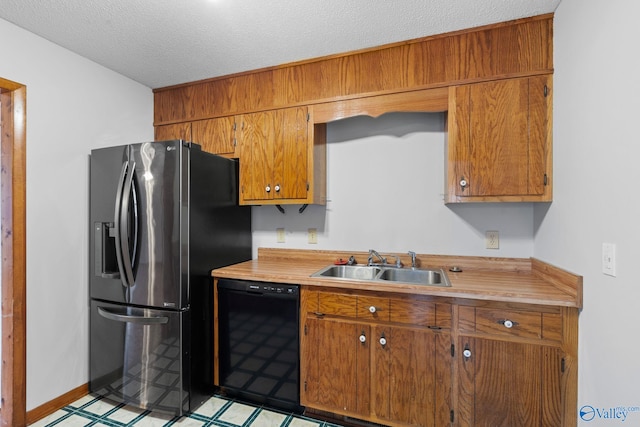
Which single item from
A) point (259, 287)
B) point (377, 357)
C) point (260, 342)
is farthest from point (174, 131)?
point (377, 357)

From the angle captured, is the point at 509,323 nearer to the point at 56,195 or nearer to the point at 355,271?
the point at 355,271

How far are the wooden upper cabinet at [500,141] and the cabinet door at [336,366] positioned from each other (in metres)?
1.08

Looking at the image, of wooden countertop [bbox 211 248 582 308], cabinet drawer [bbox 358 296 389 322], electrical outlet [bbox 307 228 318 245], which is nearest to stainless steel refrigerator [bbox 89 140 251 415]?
wooden countertop [bbox 211 248 582 308]

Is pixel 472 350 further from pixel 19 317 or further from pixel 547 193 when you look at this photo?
pixel 19 317

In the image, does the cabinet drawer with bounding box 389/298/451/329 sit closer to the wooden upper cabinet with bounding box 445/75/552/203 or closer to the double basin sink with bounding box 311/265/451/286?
the double basin sink with bounding box 311/265/451/286

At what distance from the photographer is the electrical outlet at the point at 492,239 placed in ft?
6.72

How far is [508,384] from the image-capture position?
1.50m

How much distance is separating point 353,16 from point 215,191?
1.45 m

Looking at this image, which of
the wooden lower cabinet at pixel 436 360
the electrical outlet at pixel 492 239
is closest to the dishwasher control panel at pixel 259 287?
the wooden lower cabinet at pixel 436 360

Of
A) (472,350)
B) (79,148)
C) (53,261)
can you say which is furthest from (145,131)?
(472,350)

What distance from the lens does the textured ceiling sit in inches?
64.7

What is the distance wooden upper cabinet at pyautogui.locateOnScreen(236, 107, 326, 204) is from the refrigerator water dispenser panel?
3.03ft

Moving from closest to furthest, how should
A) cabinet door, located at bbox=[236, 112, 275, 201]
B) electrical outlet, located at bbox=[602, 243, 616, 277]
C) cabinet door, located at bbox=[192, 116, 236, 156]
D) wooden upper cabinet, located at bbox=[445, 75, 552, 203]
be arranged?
electrical outlet, located at bbox=[602, 243, 616, 277] < wooden upper cabinet, located at bbox=[445, 75, 552, 203] < cabinet door, located at bbox=[236, 112, 275, 201] < cabinet door, located at bbox=[192, 116, 236, 156]

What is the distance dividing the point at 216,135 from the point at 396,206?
1592 mm
